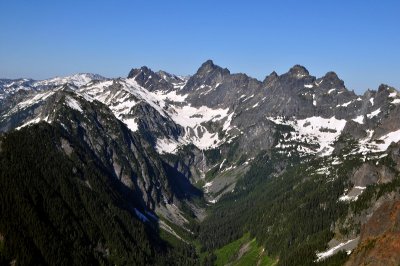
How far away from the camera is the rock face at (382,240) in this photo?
482 feet

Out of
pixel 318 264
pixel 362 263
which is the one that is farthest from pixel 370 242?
pixel 318 264

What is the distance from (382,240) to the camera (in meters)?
154

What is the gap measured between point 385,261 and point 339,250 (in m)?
52.8

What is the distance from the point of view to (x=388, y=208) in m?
161

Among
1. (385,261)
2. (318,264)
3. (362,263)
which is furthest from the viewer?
(318,264)

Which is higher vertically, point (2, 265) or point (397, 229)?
point (2, 265)

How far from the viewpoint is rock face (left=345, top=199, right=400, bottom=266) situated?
147 meters

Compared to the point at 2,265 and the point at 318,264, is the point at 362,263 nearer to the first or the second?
the point at 318,264

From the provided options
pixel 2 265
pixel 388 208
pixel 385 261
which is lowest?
pixel 385 261

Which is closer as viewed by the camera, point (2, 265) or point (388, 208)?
point (388, 208)

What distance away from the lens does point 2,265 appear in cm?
19912

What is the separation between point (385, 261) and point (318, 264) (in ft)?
162

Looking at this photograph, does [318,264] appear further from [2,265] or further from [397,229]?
[2,265]

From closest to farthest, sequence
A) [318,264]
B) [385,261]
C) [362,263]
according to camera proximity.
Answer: [385,261] < [362,263] < [318,264]
